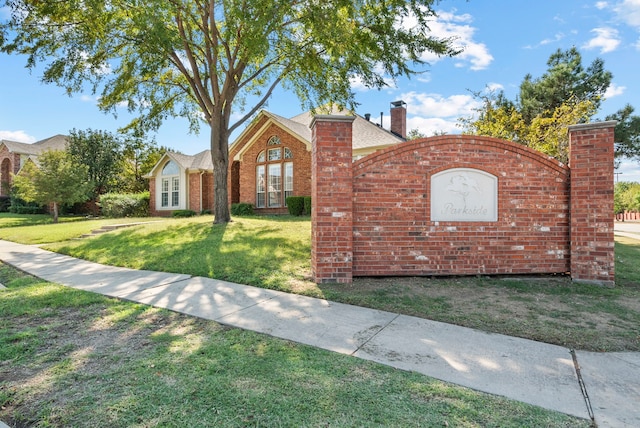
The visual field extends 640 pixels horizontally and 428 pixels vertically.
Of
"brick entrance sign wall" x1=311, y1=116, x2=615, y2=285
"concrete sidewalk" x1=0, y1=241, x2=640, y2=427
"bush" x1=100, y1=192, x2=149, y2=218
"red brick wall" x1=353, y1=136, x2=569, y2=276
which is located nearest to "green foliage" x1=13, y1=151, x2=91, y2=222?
"bush" x1=100, y1=192, x2=149, y2=218

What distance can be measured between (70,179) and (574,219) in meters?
24.6

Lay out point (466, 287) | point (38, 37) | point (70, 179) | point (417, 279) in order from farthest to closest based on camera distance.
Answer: point (70, 179) < point (38, 37) < point (417, 279) < point (466, 287)

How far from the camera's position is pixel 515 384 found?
265 cm

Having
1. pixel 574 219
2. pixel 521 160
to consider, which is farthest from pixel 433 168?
pixel 574 219

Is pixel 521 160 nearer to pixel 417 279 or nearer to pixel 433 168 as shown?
pixel 433 168

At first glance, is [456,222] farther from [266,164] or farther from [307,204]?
[266,164]

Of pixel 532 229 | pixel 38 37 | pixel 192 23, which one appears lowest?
pixel 532 229

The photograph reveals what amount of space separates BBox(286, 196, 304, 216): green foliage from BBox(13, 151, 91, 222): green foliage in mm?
14016

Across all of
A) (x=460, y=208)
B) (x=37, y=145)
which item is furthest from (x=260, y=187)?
(x=37, y=145)

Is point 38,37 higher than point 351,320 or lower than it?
higher

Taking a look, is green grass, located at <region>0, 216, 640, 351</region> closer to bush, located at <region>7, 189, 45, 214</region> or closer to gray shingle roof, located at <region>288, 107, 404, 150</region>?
gray shingle roof, located at <region>288, 107, 404, 150</region>

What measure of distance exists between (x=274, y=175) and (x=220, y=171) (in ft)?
20.2

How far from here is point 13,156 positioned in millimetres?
33312

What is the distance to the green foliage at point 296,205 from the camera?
56.0ft
